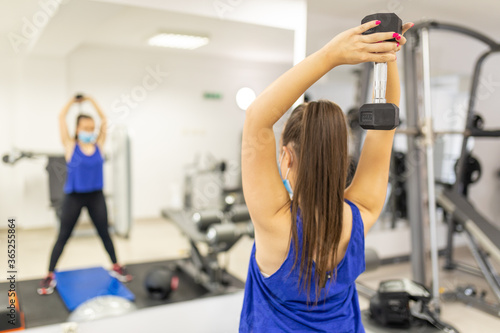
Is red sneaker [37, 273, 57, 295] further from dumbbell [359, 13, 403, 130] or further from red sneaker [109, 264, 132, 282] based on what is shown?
dumbbell [359, 13, 403, 130]

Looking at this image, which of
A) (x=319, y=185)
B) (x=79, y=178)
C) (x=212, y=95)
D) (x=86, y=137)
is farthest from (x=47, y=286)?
(x=319, y=185)

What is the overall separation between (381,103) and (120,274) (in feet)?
11.8

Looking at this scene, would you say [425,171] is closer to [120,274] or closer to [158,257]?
[120,274]

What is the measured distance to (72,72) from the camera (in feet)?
13.9

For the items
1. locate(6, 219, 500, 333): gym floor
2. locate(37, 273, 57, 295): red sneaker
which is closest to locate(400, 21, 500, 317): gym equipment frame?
locate(6, 219, 500, 333): gym floor

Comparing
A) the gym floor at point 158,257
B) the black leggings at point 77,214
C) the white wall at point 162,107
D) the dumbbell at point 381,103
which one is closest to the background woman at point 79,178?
the black leggings at point 77,214

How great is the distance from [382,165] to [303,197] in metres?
0.28

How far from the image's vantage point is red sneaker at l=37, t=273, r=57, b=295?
11.0ft

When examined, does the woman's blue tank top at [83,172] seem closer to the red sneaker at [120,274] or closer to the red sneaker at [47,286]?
the red sneaker at [47,286]

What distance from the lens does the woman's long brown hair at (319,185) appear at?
0.82 meters

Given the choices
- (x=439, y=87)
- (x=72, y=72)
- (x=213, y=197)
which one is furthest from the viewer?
(x=213, y=197)

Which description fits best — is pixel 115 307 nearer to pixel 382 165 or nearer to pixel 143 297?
pixel 143 297

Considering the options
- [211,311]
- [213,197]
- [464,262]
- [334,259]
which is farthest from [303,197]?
[213,197]

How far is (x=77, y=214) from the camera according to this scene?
3.36 meters
